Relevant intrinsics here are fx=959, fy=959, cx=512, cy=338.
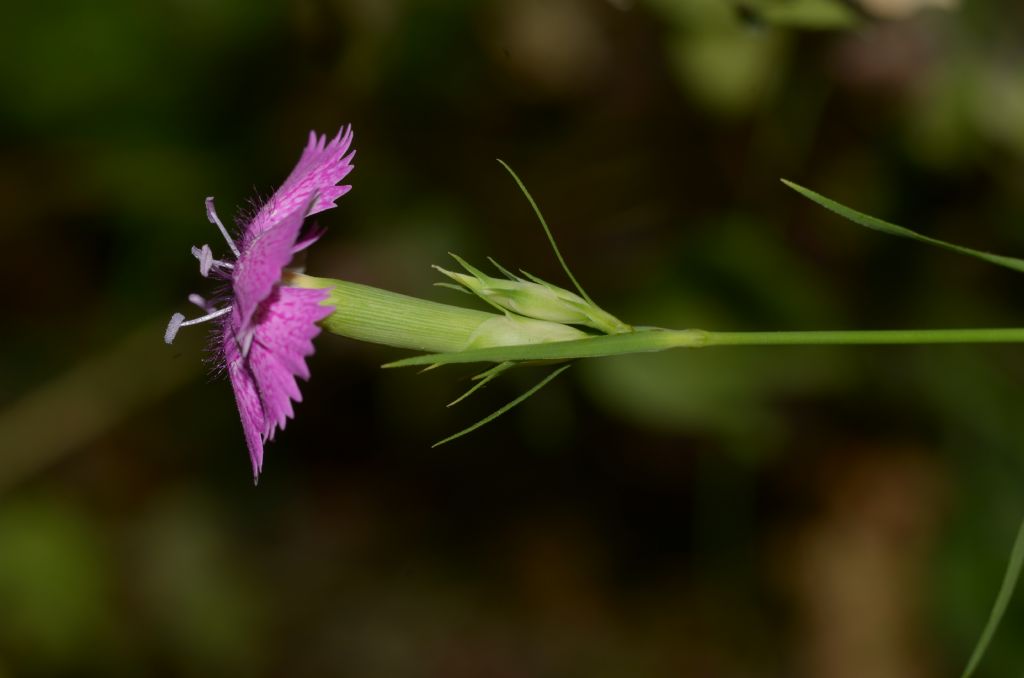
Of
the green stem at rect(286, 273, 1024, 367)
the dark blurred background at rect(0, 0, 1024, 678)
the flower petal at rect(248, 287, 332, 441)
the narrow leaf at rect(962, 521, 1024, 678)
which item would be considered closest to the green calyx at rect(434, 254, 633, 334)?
the green stem at rect(286, 273, 1024, 367)

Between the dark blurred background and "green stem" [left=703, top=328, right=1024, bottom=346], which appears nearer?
"green stem" [left=703, top=328, right=1024, bottom=346]

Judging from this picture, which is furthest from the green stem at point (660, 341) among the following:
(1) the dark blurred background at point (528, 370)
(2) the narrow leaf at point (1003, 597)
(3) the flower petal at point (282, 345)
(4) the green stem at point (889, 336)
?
(1) the dark blurred background at point (528, 370)

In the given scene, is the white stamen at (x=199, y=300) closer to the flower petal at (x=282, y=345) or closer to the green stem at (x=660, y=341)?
the flower petal at (x=282, y=345)

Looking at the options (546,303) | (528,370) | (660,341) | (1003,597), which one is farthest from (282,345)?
(528,370)

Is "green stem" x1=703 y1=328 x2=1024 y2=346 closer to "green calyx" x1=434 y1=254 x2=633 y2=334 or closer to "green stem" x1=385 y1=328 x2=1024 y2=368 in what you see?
"green stem" x1=385 y1=328 x2=1024 y2=368

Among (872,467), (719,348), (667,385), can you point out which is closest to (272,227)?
(667,385)

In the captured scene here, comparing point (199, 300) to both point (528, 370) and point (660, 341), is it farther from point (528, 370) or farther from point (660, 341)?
point (528, 370)
